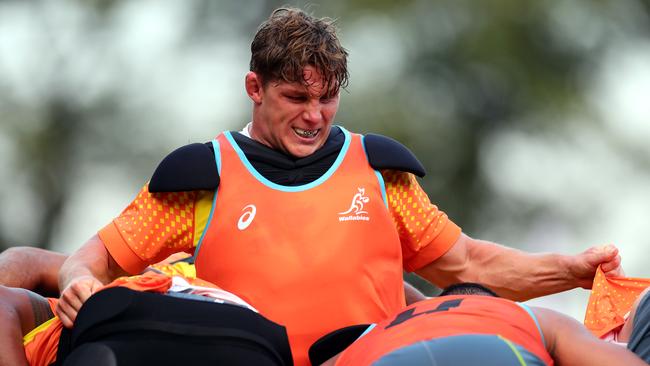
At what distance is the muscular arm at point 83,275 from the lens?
3879 millimetres

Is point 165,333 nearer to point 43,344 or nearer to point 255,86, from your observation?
point 43,344

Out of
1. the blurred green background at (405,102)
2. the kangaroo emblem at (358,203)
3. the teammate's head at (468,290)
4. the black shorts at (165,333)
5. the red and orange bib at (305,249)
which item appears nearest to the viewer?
the black shorts at (165,333)

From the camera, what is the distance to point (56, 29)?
12.9 meters

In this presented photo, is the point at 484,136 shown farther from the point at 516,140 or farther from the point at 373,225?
the point at 373,225

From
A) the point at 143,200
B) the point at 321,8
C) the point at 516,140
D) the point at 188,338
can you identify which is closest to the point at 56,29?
the point at 321,8

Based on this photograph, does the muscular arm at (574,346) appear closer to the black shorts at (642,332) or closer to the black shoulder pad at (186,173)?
the black shorts at (642,332)

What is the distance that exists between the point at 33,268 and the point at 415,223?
1261 mm

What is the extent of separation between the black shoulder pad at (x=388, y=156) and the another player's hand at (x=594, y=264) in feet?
1.84

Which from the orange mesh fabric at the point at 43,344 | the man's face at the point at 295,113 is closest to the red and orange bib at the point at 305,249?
the man's face at the point at 295,113

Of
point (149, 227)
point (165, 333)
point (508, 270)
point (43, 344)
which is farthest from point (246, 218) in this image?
point (508, 270)

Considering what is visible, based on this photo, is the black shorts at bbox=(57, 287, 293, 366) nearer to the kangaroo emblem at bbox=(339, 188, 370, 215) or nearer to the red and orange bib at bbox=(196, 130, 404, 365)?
the red and orange bib at bbox=(196, 130, 404, 365)

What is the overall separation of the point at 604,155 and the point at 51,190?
447cm

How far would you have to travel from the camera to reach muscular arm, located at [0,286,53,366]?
388 centimetres

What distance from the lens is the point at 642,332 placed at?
12.2ft
